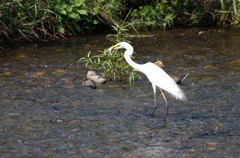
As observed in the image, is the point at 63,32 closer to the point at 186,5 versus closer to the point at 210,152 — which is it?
the point at 186,5

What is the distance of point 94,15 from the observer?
400 inches

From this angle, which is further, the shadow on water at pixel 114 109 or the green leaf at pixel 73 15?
the green leaf at pixel 73 15

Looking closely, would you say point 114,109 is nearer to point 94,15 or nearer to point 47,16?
point 47,16

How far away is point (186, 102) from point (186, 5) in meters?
6.13

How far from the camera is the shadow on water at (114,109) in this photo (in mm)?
3979

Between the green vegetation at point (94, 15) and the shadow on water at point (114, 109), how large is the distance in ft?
2.53

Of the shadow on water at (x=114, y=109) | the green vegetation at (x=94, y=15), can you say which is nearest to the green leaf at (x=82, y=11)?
the green vegetation at (x=94, y=15)

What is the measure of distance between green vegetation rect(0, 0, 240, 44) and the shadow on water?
77 centimetres

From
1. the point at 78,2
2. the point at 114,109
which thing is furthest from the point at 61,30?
the point at 114,109

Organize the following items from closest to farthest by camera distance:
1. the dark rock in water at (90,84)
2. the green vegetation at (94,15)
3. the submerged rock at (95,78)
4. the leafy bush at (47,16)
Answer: the dark rock in water at (90,84), the submerged rock at (95,78), the leafy bush at (47,16), the green vegetation at (94,15)

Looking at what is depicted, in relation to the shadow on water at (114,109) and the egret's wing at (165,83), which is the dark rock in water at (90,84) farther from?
the egret's wing at (165,83)

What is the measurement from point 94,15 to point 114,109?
545cm

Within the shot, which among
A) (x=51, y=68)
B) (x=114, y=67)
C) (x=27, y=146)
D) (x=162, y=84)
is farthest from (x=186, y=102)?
(x=51, y=68)

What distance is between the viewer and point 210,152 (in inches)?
150
